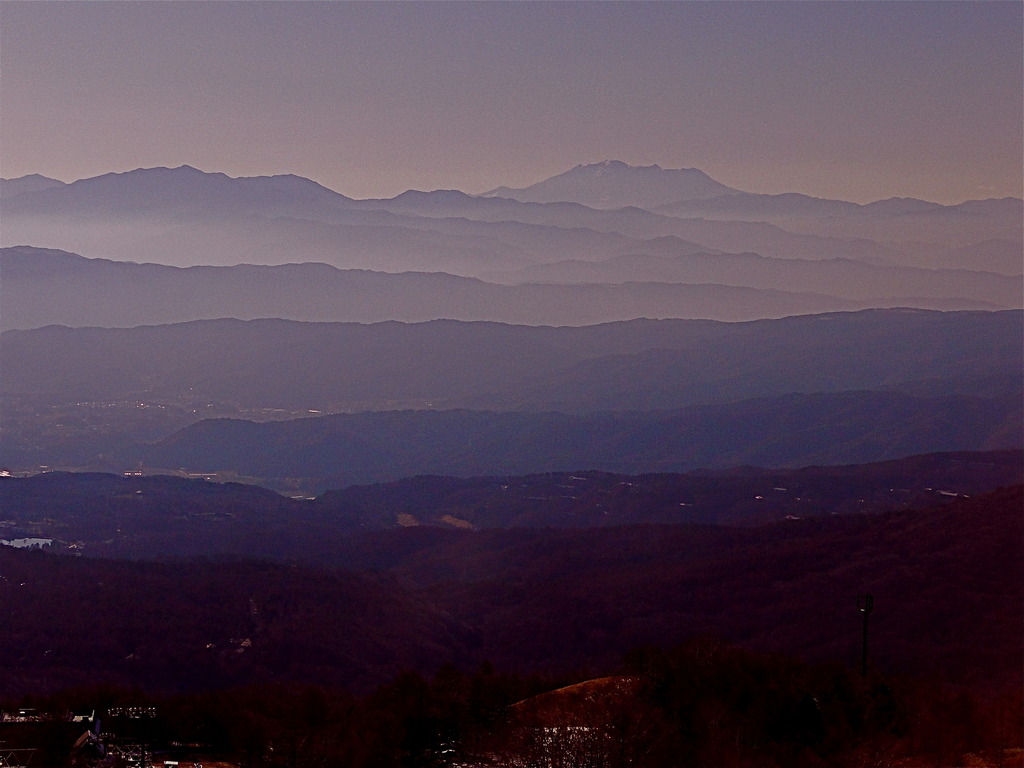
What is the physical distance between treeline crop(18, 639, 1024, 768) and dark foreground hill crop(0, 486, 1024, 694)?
36.5 ft

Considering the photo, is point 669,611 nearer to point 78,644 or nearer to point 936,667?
point 936,667

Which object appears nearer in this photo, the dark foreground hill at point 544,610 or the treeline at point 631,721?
the treeline at point 631,721

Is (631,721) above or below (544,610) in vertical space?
above

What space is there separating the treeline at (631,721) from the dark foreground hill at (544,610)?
36.5 feet

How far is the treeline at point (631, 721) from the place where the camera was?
95.7 feet

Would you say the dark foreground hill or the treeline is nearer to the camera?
the treeline

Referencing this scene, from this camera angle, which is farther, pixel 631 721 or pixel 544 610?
pixel 544 610

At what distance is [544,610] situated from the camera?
67312 millimetres

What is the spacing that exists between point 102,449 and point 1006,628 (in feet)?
492

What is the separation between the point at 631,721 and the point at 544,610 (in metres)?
38.0

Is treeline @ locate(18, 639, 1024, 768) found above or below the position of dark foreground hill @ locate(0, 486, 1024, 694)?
above

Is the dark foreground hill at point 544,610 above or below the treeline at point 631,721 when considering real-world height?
below

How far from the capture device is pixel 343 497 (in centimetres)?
12212

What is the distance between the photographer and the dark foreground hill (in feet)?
176
